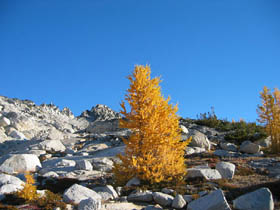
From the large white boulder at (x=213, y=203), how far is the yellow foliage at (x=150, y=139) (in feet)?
10.9

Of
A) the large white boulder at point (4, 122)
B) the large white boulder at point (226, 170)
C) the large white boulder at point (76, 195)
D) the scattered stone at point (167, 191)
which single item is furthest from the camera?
the large white boulder at point (4, 122)

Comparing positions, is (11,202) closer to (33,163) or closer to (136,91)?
(136,91)

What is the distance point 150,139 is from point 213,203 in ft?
15.4

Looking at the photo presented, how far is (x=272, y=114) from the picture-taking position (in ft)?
66.8

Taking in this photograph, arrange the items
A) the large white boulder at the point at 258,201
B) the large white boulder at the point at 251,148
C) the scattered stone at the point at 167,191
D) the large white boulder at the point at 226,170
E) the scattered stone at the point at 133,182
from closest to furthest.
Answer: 1. the large white boulder at the point at 258,201
2. the scattered stone at the point at 167,191
3. the scattered stone at the point at 133,182
4. the large white boulder at the point at 226,170
5. the large white boulder at the point at 251,148

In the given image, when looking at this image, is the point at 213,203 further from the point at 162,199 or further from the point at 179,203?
the point at 162,199

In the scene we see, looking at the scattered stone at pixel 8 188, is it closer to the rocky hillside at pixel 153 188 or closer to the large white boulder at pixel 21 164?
the rocky hillside at pixel 153 188

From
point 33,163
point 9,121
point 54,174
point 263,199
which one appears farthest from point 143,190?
point 9,121

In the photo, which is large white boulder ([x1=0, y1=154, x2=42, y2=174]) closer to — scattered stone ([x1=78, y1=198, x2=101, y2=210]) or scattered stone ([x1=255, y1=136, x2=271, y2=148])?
scattered stone ([x1=78, y1=198, x2=101, y2=210])

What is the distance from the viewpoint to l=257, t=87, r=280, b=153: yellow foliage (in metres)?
20.1

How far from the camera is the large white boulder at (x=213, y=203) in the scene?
24.0 ft

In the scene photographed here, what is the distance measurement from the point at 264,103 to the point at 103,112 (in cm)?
6055

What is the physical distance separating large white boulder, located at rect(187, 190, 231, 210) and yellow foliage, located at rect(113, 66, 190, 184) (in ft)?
10.9

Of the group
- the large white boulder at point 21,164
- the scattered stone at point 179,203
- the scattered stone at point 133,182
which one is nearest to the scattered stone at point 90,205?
the scattered stone at point 179,203
